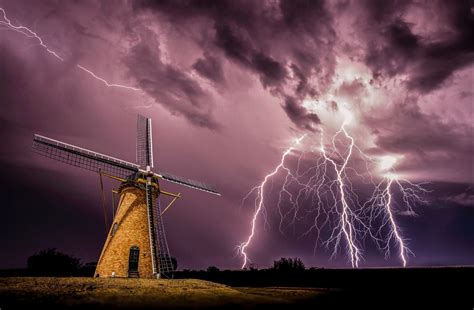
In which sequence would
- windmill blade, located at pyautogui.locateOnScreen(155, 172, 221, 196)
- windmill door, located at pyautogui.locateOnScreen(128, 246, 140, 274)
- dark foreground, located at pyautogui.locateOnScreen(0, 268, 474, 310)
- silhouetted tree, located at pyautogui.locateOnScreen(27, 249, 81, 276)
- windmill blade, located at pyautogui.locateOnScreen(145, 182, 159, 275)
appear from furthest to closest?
1. silhouetted tree, located at pyautogui.locateOnScreen(27, 249, 81, 276)
2. windmill blade, located at pyautogui.locateOnScreen(155, 172, 221, 196)
3. windmill blade, located at pyautogui.locateOnScreen(145, 182, 159, 275)
4. windmill door, located at pyautogui.locateOnScreen(128, 246, 140, 274)
5. dark foreground, located at pyautogui.locateOnScreen(0, 268, 474, 310)

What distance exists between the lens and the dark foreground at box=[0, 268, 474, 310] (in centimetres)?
1143

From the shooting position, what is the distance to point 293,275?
25016 millimetres

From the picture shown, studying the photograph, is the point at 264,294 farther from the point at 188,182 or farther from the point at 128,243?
the point at 188,182

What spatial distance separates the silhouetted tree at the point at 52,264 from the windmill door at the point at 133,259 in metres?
30.4

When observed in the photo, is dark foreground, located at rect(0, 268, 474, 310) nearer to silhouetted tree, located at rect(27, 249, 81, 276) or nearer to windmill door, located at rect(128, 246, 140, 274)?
windmill door, located at rect(128, 246, 140, 274)

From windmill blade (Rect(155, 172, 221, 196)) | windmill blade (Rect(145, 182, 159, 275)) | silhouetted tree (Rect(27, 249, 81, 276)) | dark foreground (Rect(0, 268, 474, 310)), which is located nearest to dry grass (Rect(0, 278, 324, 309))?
dark foreground (Rect(0, 268, 474, 310))

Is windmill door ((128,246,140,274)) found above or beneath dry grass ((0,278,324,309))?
above

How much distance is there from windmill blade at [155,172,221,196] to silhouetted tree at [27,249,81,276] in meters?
29.8

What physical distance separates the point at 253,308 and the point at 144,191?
15.2 meters

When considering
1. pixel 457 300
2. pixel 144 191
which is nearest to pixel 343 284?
pixel 457 300

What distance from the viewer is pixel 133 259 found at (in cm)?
2133

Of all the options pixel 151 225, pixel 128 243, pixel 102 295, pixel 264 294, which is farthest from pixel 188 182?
pixel 102 295

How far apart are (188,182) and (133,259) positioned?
882cm

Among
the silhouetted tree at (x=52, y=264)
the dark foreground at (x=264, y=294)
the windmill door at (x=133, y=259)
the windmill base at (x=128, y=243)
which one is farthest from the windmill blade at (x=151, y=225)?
the silhouetted tree at (x=52, y=264)
